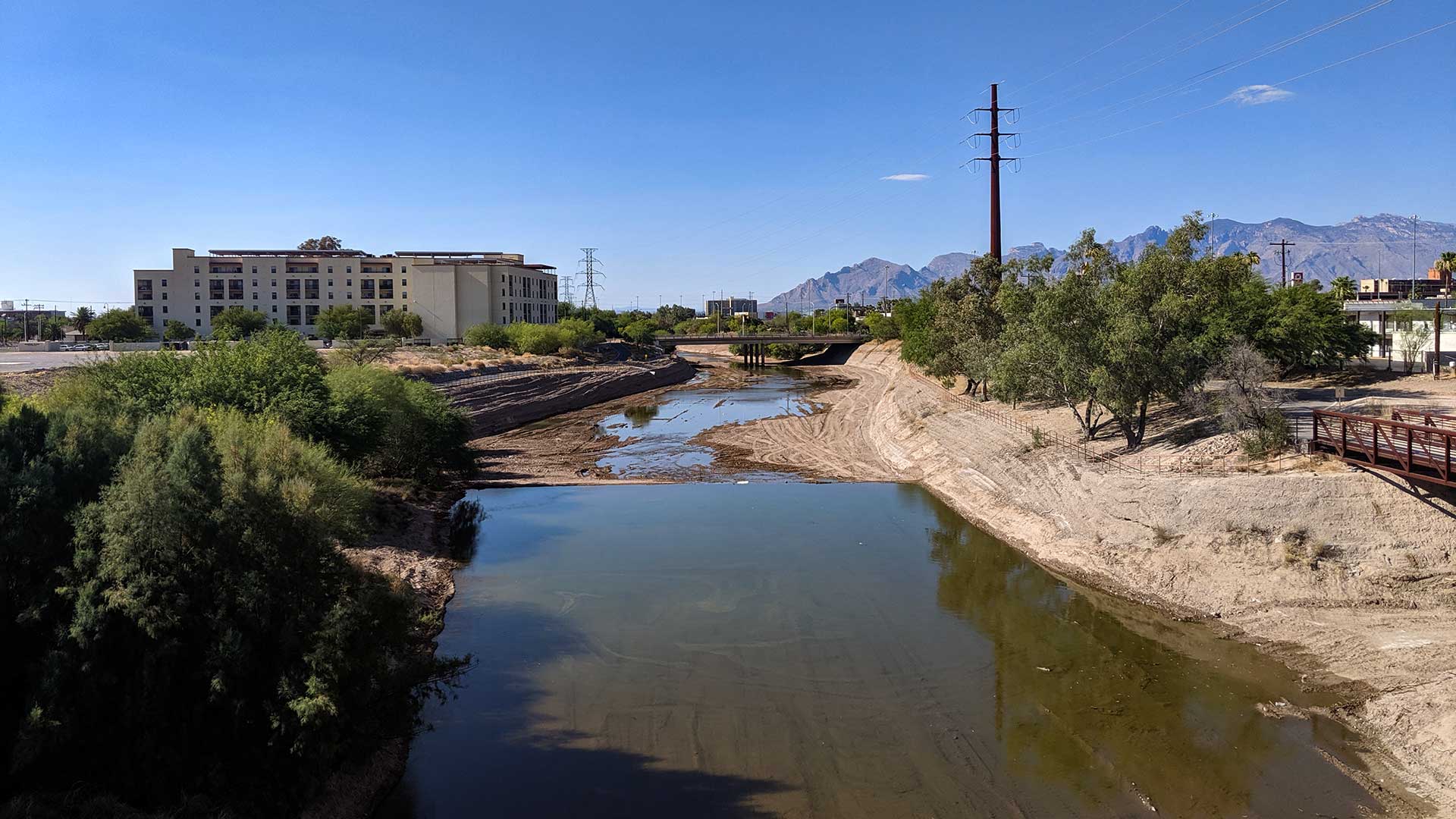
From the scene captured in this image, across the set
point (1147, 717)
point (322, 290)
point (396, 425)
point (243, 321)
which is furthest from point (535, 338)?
point (1147, 717)

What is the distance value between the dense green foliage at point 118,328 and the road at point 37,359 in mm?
17891

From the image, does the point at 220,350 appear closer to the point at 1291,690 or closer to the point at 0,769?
the point at 0,769

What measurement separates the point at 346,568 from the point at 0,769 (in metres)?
5.36

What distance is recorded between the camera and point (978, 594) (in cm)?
2745

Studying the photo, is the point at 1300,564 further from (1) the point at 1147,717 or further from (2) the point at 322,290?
(2) the point at 322,290

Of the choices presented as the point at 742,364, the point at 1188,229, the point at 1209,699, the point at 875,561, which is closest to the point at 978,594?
the point at 875,561

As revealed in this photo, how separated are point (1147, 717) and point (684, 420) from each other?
55.4m

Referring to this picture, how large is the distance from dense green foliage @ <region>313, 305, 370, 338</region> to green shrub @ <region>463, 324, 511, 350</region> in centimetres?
1268

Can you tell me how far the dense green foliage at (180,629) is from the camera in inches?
522

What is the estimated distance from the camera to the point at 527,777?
16.7 m

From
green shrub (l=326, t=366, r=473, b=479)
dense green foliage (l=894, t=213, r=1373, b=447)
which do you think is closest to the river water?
dense green foliage (l=894, t=213, r=1373, b=447)

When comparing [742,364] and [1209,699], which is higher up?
[742,364]

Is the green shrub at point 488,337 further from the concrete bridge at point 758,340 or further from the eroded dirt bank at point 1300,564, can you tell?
the eroded dirt bank at point 1300,564

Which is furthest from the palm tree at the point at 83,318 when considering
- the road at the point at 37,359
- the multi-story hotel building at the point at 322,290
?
the road at the point at 37,359
